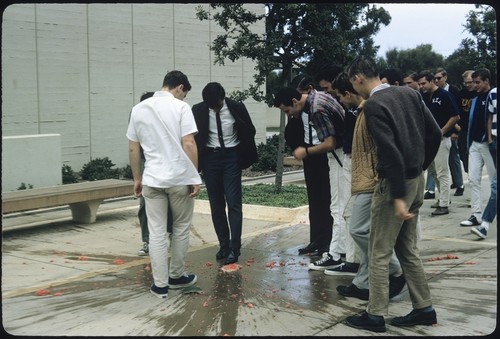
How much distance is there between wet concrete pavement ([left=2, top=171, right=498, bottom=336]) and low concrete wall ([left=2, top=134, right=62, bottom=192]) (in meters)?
1.89

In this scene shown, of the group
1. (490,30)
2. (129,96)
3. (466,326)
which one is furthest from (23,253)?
(490,30)

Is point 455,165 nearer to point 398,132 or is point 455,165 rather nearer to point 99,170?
point 398,132

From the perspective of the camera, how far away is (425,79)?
8977 mm

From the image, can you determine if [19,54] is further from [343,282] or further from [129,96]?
[343,282]

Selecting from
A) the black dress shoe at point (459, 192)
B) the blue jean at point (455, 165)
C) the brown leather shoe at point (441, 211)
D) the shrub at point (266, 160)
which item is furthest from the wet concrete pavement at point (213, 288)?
the shrub at point (266, 160)

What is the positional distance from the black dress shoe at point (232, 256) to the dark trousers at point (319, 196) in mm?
1001

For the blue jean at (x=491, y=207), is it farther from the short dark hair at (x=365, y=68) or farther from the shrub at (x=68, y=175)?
the shrub at (x=68, y=175)

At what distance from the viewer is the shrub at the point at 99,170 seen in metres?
13.0

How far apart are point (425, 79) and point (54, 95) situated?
783cm

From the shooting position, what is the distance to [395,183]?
4258 millimetres

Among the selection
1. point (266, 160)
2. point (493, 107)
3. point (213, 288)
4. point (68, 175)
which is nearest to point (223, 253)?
point (213, 288)

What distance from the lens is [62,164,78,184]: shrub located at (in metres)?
12.5

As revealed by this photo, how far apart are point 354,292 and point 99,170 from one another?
8998 millimetres

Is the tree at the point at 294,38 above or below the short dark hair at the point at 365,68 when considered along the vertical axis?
above
